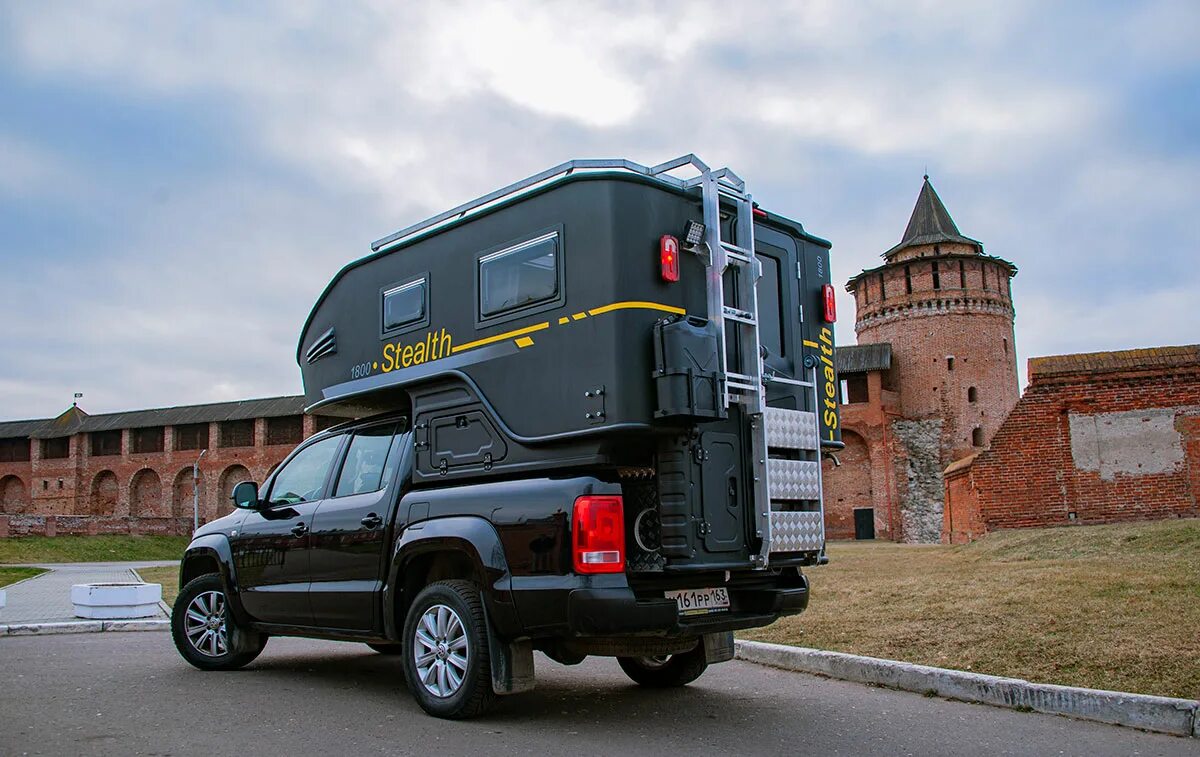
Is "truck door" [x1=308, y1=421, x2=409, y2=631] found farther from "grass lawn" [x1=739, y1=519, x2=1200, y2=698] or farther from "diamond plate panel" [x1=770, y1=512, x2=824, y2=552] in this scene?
"grass lawn" [x1=739, y1=519, x2=1200, y2=698]

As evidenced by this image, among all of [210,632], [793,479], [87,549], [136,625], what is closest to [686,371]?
[793,479]

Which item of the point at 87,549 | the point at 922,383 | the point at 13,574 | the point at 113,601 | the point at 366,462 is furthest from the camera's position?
the point at 922,383

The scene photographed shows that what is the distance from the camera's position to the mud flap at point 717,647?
6512mm

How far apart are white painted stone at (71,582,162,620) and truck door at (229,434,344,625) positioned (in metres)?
4.99

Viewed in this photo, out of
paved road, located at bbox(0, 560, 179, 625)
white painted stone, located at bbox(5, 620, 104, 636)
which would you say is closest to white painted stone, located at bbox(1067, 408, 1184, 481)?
paved road, located at bbox(0, 560, 179, 625)

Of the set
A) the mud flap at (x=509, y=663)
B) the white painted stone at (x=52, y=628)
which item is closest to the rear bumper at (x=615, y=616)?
the mud flap at (x=509, y=663)

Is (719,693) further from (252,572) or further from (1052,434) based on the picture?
(1052,434)

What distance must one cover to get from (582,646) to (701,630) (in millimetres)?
667

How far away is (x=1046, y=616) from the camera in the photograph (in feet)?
26.4

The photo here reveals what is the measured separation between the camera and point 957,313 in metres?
49.2

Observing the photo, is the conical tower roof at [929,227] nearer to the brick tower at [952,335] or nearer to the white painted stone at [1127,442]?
the brick tower at [952,335]

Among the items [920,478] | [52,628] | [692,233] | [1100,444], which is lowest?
[52,628]

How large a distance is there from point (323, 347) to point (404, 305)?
3.75 feet

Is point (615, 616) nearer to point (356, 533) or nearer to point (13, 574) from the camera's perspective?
point (356, 533)
